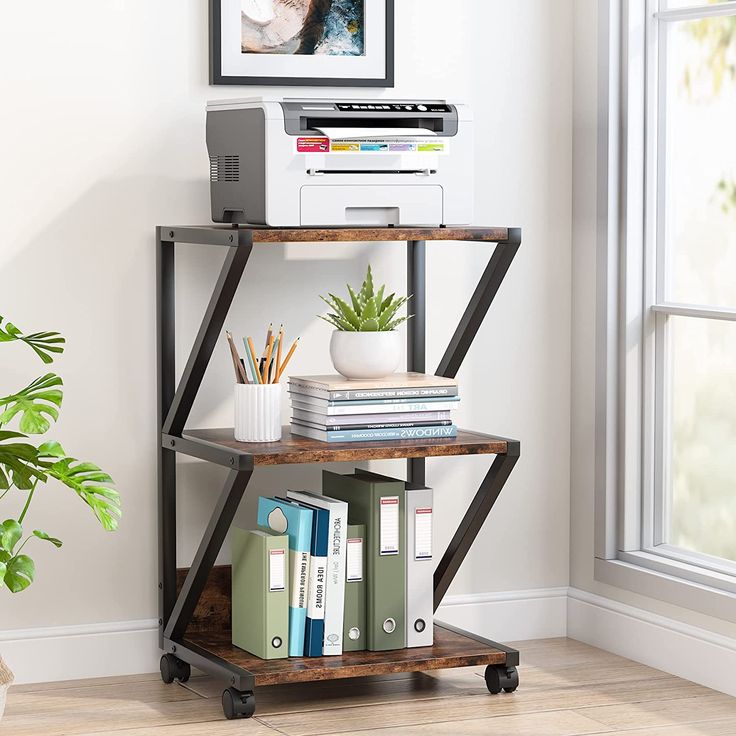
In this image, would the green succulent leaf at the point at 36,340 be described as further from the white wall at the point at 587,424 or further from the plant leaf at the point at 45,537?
the white wall at the point at 587,424

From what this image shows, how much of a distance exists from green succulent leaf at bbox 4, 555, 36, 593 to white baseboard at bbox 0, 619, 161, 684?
1.69 feet

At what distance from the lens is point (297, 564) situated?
9.36 ft

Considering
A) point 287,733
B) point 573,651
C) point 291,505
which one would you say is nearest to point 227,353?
point 291,505

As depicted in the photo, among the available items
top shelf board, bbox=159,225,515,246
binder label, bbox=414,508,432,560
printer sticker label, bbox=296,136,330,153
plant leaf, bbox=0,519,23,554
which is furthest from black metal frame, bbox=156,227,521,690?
plant leaf, bbox=0,519,23,554

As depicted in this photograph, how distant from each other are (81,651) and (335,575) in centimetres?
63

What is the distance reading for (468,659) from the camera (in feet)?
9.61

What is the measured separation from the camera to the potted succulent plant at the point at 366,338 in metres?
2.88

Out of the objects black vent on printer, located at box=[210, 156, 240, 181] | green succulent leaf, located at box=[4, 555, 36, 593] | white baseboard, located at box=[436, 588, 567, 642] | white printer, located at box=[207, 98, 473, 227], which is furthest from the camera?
white baseboard, located at box=[436, 588, 567, 642]

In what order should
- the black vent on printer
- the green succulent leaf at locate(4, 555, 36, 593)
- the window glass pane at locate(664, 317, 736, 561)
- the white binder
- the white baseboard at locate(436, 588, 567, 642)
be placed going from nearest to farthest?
the green succulent leaf at locate(4, 555, 36, 593) → the black vent on printer → the white binder → the window glass pane at locate(664, 317, 736, 561) → the white baseboard at locate(436, 588, 567, 642)

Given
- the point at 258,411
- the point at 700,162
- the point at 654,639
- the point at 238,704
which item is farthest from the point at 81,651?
the point at 700,162

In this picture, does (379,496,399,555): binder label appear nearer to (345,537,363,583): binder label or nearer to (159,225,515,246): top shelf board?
(345,537,363,583): binder label

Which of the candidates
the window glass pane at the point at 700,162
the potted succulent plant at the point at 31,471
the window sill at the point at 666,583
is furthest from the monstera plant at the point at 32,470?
the window glass pane at the point at 700,162

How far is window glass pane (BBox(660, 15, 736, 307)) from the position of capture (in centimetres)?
303

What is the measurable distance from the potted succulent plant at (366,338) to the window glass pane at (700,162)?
71 centimetres
